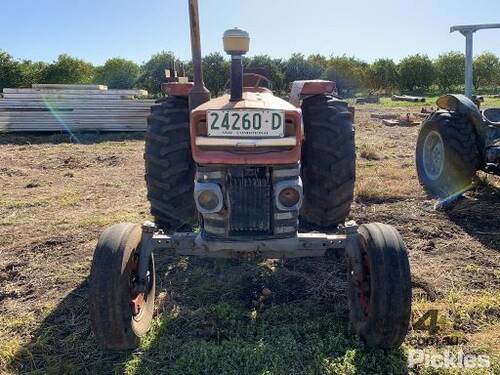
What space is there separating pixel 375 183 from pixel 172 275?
364 cm

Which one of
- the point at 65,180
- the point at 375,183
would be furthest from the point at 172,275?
the point at 65,180

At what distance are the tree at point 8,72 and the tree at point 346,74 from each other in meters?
30.1

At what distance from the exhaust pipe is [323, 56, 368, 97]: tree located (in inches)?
1915

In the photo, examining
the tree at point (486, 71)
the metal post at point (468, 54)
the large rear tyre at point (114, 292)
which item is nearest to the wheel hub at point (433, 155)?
the metal post at point (468, 54)

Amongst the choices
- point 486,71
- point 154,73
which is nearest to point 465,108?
point 154,73

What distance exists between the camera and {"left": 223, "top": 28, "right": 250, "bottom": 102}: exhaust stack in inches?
126

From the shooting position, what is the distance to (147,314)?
10.6 feet

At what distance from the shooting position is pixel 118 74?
48.8 m

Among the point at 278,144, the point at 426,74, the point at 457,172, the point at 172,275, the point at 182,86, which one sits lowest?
the point at 172,275

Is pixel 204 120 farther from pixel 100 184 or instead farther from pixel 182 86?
pixel 100 184

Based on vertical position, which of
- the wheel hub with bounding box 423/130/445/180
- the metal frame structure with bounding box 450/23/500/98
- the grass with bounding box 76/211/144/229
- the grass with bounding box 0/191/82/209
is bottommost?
the grass with bounding box 76/211/144/229

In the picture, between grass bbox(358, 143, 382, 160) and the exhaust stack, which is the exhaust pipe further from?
grass bbox(358, 143, 382, 160)

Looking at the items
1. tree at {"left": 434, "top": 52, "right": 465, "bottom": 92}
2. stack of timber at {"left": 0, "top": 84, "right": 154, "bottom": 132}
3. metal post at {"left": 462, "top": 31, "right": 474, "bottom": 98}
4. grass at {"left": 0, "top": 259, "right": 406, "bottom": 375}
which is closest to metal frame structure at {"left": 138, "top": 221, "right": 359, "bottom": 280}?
grass at {"left": 0, "top": 259, "right": 406, "bottom": 375}

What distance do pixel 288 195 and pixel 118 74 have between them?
160ft
